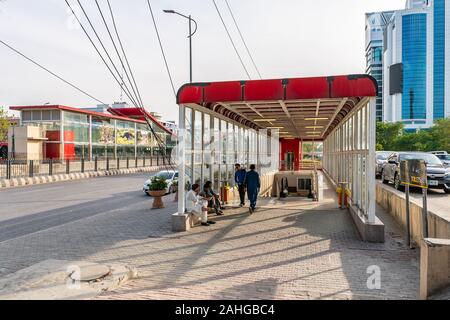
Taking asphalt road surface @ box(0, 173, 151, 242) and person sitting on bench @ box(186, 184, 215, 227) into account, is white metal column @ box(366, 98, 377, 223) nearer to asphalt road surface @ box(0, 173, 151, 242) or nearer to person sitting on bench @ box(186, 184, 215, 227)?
Answer: person sitting on bench @ box(186, 184, 215, 227)

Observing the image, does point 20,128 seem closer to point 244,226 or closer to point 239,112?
point 239,112

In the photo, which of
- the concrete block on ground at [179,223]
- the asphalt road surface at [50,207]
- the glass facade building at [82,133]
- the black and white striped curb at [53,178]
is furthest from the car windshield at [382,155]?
the black and white striped curb at [53,178]

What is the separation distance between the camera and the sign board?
22.0 feet

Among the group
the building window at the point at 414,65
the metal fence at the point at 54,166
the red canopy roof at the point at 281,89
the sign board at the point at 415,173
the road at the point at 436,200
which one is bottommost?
the road at the point at 436,200

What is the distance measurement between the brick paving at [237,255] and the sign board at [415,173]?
136cm

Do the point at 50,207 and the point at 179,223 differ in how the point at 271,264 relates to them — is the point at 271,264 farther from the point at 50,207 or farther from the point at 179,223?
the point at 50,207

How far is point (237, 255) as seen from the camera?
6918mm

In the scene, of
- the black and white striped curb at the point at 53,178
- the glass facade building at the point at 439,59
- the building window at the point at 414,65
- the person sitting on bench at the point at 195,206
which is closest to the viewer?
the person sitting on bench at the point at 195,206

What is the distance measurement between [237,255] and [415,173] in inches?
147

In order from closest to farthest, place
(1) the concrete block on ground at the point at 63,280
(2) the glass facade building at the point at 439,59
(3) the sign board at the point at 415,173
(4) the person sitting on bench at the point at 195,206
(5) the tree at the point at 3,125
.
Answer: (1) the concrete block on ground at the point at 63,280
(3) the sign board at the point at 415,173
(4) the person sitting on bench at the point at 195,206
(5) the tree at the point at 3,125
(2) the glass facade building at the point at 439,59

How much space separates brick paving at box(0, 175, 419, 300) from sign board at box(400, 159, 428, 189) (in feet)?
4.46

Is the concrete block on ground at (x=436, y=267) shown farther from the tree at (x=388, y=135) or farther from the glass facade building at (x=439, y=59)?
the glass facade building at (x=439, y=59)

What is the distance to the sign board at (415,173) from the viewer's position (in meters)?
6.71

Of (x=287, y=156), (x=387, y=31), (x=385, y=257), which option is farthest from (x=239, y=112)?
(x=387, y=31)
